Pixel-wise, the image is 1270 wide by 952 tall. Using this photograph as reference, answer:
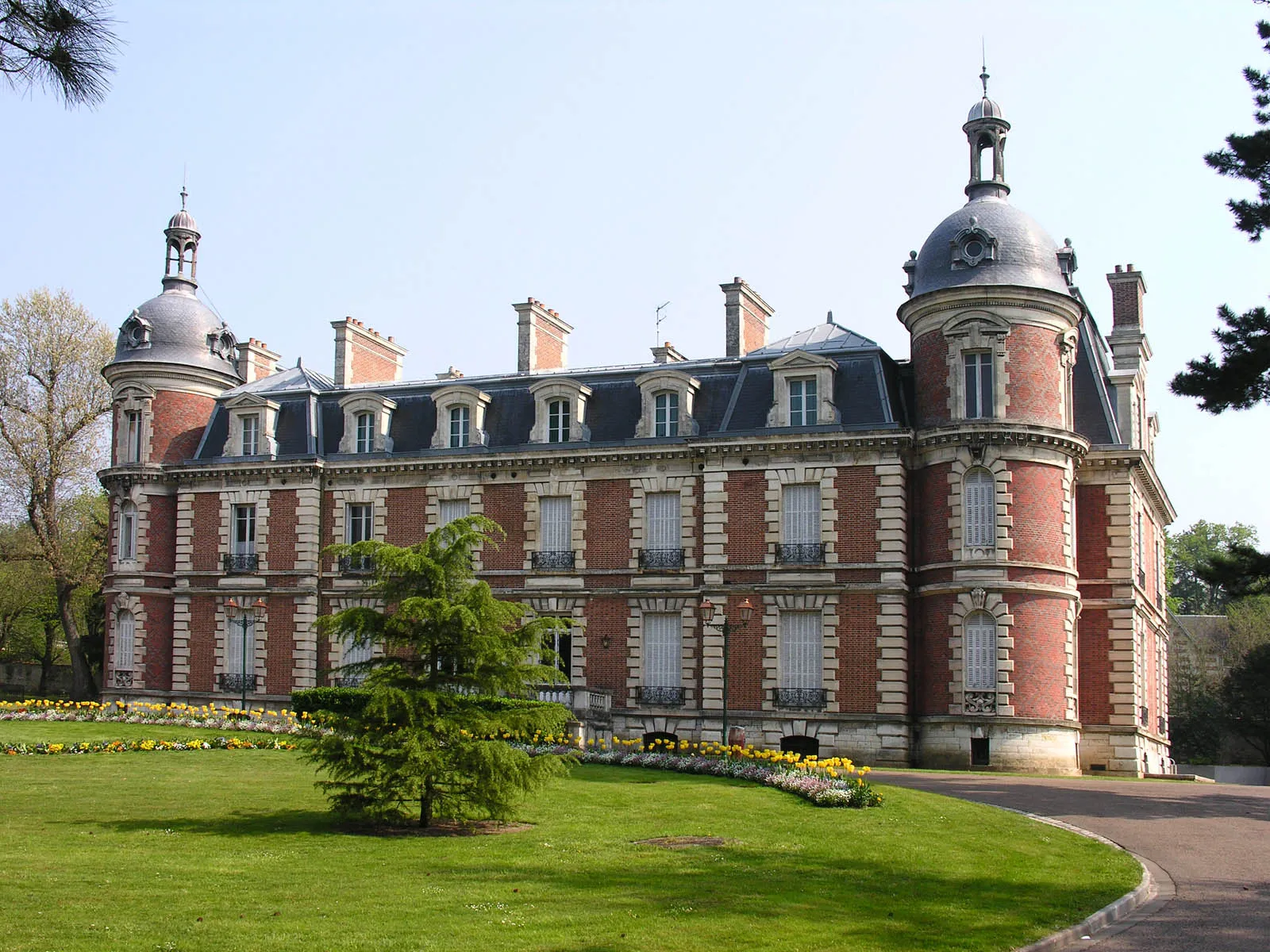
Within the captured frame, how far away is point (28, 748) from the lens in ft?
87.7

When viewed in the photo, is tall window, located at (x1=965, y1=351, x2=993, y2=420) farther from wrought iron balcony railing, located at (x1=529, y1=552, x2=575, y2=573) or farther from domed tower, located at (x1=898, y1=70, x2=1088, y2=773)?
wrought iron balcony railing, located at (x1=529, y1=552, x2=575, y2=573)

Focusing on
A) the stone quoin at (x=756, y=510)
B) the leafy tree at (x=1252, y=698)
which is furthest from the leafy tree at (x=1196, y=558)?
the stone quoin at (x=756, y=510)

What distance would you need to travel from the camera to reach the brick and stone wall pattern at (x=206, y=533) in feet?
128

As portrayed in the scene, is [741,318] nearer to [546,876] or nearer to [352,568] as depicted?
[352,568]

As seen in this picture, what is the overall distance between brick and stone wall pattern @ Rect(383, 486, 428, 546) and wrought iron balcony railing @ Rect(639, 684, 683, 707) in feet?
24.6

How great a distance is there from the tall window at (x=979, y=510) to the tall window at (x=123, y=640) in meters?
23.1

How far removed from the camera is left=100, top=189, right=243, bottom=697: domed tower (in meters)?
39.5

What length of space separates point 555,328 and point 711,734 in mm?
13191

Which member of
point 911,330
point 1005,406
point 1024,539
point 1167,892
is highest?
point 911,330

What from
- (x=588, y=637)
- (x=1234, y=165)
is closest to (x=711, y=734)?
(x=588, y=637)

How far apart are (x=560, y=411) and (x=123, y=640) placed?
14270mm

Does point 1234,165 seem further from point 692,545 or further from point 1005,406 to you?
Result: point 692,545

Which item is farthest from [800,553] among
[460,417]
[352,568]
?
[352,568]

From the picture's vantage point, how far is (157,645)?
39.4 metres
